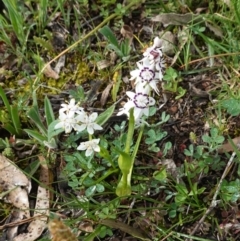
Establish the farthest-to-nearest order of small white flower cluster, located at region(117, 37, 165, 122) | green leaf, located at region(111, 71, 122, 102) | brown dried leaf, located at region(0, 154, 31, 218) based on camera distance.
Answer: green leaf, located at region(111, 71, 122, 102), brown dried leaf, located at region(0, 154, 31, 218), small white flower cluster, located at region(117, 37, 165, 122)

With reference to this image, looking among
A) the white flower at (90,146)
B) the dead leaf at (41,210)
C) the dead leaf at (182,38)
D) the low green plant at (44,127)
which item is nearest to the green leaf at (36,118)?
the low green plant at (44,127)

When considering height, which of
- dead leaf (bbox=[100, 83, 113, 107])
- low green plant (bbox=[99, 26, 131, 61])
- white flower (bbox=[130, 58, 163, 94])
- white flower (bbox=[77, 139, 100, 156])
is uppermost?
white flower (bbox=[130, 58, 163, 94])

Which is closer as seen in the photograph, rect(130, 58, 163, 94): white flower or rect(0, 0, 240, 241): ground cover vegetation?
rect(130, 58, 163, 94): white flower

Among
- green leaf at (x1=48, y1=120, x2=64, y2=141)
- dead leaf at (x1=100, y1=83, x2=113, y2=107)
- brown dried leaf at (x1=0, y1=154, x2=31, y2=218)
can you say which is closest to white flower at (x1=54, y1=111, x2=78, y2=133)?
green leaf at (x1=48, y1=120, x2=64, y2=141)

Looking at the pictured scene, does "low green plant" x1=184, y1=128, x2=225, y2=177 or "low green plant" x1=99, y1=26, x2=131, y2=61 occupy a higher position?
"low green plant" x1=99, y1=26, x2=131, y2=61

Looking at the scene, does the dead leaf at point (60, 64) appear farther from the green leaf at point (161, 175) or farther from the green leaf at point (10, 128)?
the green leaf at point (161, 175)

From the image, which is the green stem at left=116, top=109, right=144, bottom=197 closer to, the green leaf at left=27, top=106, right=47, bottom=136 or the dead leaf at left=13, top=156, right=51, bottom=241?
the dead leaf at left=13, top=156, right=51, bottom=241

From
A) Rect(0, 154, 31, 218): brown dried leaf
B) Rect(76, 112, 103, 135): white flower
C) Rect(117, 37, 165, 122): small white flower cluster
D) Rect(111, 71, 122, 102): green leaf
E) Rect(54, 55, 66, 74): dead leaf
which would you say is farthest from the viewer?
Rect(54, 55, 66, 74): dead leaf

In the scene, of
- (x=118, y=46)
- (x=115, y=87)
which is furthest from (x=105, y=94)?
(x=118, y=46)

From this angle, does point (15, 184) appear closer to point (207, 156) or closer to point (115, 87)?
point (115, 87)
